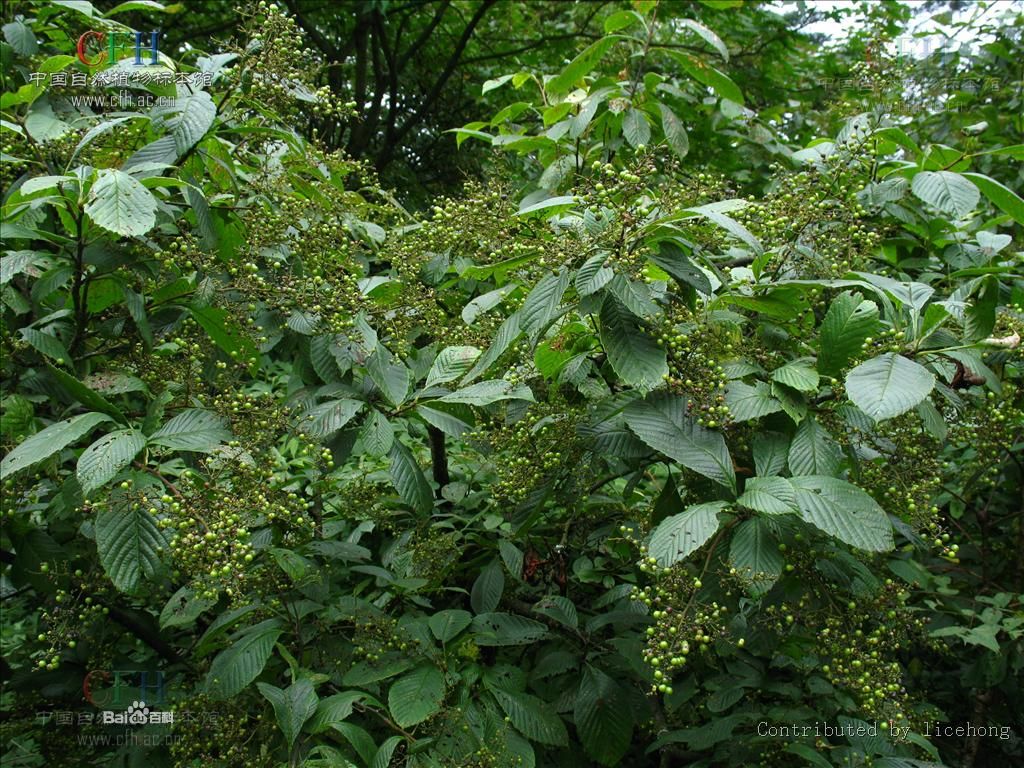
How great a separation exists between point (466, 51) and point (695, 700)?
7.17 meters

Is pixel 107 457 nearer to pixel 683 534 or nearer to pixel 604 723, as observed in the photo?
pixel 683 534

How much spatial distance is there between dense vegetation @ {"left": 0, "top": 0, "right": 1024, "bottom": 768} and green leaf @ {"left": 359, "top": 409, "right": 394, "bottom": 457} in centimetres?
1

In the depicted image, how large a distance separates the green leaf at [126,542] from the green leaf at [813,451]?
156 cm

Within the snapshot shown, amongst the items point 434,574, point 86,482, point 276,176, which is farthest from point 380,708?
point 276,176

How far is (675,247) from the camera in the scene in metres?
2.02

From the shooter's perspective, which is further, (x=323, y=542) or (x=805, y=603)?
(x=323, y=542)

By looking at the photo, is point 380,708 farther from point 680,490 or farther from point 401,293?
point 401,293

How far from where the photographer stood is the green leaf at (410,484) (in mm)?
2381

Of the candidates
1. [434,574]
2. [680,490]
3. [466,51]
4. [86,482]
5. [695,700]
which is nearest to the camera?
[86,482]

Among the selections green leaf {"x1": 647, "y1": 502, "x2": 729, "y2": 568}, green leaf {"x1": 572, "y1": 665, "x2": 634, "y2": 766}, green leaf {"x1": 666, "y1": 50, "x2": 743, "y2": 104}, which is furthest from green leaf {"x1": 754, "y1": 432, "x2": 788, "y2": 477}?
green leaf {"x1": 666, "y1": 50, "x2": 743, "y2": 104}

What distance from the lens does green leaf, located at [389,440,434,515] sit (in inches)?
93.7

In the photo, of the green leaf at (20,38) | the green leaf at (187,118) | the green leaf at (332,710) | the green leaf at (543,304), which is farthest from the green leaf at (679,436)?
the green leaf at (20,38)

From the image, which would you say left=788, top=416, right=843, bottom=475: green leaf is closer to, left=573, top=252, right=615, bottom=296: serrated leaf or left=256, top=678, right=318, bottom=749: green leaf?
left=573, top=252, right=615, bottom=296: serrated leaf

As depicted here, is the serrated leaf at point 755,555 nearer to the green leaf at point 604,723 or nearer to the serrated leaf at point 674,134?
the green leaf at point 604,723
